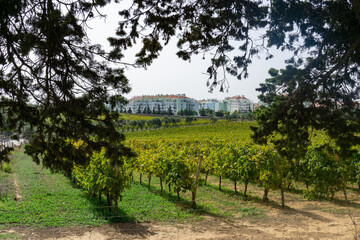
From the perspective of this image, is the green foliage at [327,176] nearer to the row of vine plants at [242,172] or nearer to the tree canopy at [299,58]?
the row of vine plants at [242,172]

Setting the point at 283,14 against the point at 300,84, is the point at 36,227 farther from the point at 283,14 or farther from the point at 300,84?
the point at 283,14

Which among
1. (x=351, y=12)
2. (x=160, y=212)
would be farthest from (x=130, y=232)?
(x=351, y=12)

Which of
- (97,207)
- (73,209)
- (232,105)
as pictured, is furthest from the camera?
(232,105)

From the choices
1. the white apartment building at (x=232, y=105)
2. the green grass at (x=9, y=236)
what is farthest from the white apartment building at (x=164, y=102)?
the green grass at (x=9, y=236)

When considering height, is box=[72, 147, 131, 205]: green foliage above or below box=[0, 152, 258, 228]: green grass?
above

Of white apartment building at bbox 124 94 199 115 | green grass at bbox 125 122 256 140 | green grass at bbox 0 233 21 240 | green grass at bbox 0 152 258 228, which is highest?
white apartment building at bbox 124 94 199 115

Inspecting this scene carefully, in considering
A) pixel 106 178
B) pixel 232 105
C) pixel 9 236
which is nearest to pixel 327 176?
pixel 106 178

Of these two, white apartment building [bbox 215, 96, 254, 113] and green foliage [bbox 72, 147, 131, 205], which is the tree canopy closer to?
green foliage [bbox 72, 147, 131, 205]

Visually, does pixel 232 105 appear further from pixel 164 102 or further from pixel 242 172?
pixel 242 172

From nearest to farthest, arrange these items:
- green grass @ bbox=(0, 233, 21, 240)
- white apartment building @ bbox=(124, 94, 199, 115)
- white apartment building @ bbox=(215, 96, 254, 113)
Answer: green grass @ bbox=(0, 233, 21, 240) < white apartment building @ bbox=(124, 94, 199, 115) < white apartment building @ bbox=(215, 96, 254, 113)

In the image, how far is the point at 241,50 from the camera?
6.11 m

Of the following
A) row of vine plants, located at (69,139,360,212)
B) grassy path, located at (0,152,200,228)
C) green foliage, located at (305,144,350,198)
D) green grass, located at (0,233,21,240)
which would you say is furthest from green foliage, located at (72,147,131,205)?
green foliage, located at (305,144,350,198)

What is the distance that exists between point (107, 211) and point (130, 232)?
1.74 m

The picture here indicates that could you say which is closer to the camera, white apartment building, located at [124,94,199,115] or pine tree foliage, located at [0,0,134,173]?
pine tree foliage, located at [0,0,134,173]
